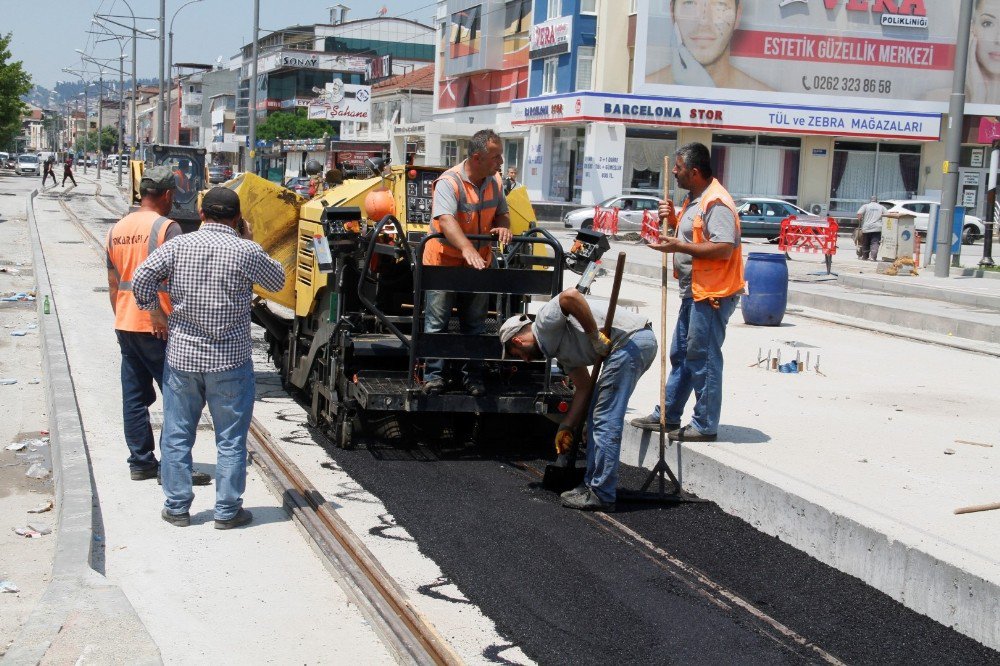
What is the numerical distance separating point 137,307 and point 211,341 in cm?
87

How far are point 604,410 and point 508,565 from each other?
121 centimetres

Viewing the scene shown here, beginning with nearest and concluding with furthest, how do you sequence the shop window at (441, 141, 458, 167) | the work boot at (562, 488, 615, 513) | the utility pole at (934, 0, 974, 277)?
the work boot at (562, 488, 615, 513) → the utility pole at (934, 0, 974, 277) → the shop window at (441, 141, 458, 167)

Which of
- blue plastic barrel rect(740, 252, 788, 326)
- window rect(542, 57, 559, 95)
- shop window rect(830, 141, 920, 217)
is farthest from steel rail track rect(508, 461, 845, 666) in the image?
shop window rect(830, 141, 920, 217)

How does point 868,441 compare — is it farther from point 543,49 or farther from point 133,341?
point 543,49

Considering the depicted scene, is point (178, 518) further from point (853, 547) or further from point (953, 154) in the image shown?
point (953, 154)

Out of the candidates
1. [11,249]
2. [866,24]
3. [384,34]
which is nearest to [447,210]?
[11,249]

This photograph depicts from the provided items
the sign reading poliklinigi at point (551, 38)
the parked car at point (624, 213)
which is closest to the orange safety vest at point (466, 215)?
the parked car at point (624, 213)

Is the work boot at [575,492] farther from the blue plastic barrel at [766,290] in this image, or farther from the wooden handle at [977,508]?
the blue plastic barrel at [766,290]

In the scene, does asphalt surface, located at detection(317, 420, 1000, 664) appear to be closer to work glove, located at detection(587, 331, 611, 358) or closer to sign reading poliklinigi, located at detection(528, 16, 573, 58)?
work glove, located at detection(587, 331, 611, 358)

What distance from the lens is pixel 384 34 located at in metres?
95.1

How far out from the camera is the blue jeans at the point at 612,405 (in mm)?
6441

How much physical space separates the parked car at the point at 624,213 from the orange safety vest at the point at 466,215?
28.6m

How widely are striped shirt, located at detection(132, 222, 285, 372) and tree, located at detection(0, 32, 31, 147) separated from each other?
6681cm

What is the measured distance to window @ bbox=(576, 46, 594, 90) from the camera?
1799 inches
